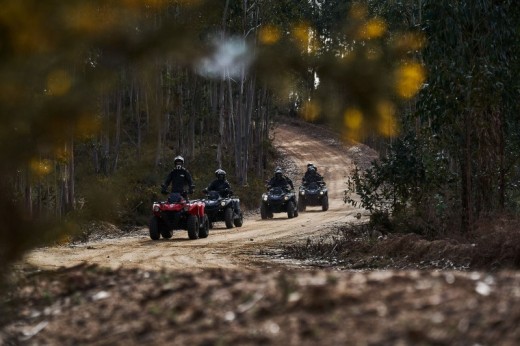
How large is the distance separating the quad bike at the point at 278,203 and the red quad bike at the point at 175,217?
8.27 meters

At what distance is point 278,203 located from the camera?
1177 inches

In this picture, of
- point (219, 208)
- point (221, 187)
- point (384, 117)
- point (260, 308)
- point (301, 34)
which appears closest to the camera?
point (301, 34)

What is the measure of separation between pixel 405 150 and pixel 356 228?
220cm

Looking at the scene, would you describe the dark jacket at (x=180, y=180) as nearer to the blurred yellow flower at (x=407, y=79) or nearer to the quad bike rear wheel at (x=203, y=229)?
the quad bike rear wheel at (x=203, y=229)

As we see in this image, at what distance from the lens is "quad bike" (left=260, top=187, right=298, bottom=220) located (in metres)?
29.9

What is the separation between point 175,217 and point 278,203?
8832 mm

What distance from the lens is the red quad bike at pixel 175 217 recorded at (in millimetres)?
21391

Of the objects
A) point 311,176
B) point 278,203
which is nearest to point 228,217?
point 278,203

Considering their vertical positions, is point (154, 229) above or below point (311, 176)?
below

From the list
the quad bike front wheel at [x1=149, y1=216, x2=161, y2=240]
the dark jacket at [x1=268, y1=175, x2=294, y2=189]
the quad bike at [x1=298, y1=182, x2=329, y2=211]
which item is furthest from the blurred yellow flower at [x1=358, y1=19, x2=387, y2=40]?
the quad bike at [x1=298, y1=182, x2=329, y2=211]

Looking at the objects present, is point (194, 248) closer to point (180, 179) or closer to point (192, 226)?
point (192, 226)

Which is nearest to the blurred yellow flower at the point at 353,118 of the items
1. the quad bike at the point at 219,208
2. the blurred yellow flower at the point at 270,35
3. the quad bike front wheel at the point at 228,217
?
the blurred yellow flower at the point at 270,35

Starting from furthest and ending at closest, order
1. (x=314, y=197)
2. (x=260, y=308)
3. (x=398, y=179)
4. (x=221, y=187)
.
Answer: (x=314, y=197) < (x=221, y=187) < (x=398, y=179) < (x=260, y=308)

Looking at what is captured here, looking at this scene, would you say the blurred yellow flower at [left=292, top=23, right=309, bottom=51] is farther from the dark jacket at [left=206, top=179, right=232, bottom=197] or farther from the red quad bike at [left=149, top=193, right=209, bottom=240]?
the dark jacket at [left=206, top=179, right=232, bottom=197]
